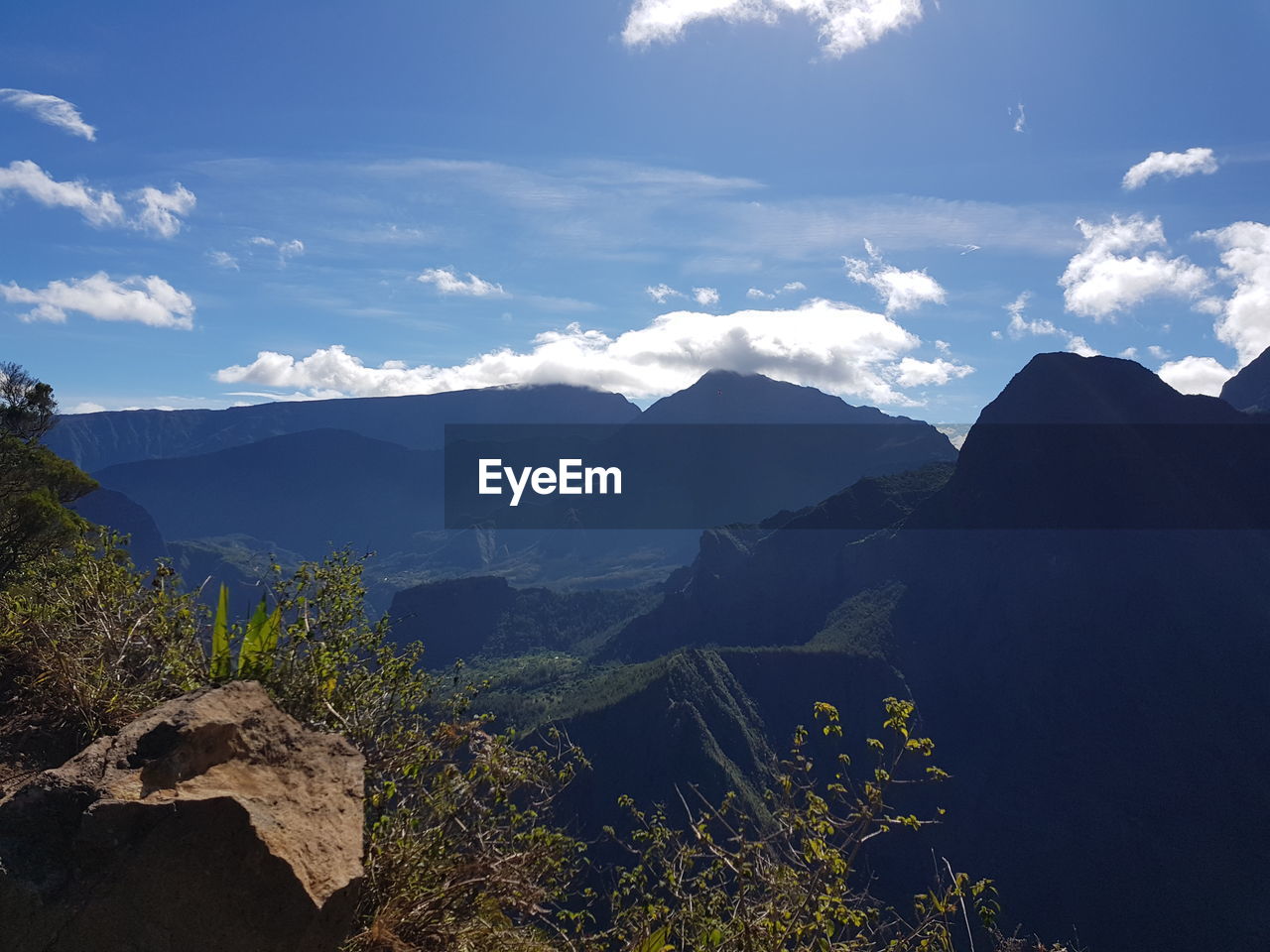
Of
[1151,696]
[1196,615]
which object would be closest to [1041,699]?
[1151,696]

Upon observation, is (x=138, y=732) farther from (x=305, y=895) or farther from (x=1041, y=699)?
(x=1041, y=699)

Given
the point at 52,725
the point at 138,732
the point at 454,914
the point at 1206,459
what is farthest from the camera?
the point at 1206,459

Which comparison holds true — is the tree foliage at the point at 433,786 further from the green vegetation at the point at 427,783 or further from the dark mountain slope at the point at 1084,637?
the dark mountain slope at the point at 1084,637

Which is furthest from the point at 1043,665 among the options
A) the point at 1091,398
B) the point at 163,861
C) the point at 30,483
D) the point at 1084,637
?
the point at 163,861

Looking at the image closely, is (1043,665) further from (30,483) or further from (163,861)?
(163,861)

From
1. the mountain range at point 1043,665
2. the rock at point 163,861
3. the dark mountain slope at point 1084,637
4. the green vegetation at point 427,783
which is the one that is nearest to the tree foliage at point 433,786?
the green vegetation at point 427,783

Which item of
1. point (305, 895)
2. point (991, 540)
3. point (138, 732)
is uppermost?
point (138, 732)
